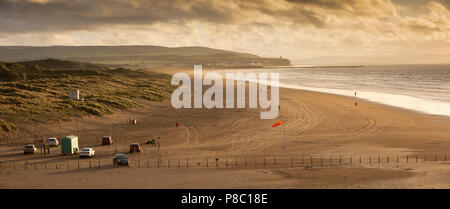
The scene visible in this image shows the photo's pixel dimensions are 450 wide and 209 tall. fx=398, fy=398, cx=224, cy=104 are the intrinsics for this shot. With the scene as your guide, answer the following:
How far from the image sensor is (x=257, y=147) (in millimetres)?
41406

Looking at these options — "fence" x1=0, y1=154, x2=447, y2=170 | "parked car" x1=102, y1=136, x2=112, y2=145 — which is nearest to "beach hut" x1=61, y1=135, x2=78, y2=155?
"fence" x1=0, y1=154, x2=447, y2=170

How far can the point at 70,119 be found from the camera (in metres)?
52.6

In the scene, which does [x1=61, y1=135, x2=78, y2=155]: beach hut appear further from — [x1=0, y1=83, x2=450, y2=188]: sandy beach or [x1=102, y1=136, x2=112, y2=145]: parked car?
[x1=102, y1=136, x2=112, y2=145]: parked car

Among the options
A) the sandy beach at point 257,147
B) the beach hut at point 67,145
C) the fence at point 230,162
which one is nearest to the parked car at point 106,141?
the sandy beach at point 257,147

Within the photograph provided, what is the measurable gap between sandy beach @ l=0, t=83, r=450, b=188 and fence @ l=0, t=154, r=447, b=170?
26cm

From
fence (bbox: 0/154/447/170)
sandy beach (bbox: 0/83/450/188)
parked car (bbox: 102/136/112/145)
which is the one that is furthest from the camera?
parked car (bbox: 102/136/112/145)

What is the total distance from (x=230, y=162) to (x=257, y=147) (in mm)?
7059

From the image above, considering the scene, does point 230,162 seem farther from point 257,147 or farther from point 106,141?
point 106,141

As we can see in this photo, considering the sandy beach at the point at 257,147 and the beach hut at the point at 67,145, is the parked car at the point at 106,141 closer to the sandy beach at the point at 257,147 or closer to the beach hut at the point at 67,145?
the sandy beach at the point at 257,147

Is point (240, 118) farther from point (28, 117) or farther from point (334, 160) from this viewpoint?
point (28, 117)

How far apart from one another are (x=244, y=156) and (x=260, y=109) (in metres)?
28.6

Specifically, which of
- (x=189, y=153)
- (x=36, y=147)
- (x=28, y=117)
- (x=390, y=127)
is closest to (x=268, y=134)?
(x=189, y=153)

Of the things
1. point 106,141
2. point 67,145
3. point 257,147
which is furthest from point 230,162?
point 67,145

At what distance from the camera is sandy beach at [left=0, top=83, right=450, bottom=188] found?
1141 inches
